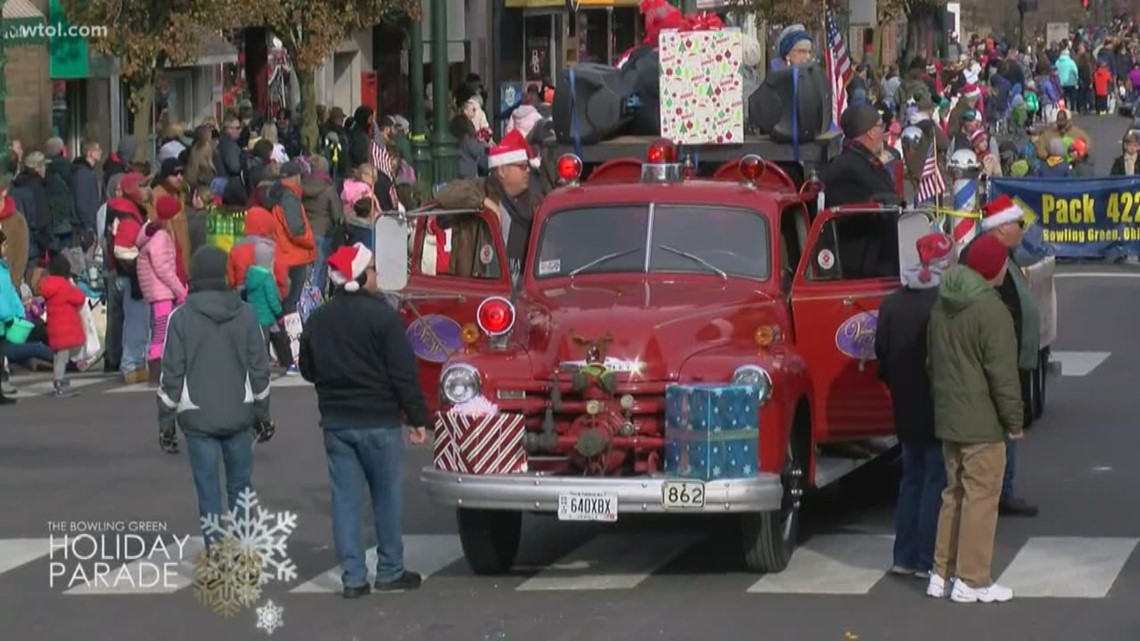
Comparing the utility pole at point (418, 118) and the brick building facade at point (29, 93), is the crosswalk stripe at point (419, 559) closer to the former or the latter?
the utility pole at point (418, 118)

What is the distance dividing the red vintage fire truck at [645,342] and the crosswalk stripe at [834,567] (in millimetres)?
140

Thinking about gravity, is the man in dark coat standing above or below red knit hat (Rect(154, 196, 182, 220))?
above

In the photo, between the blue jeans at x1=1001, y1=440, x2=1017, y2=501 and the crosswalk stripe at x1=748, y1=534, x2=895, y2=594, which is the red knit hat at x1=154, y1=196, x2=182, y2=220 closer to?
the crosswalk stripe at x1=748, y1=534, x2=895, y2=594

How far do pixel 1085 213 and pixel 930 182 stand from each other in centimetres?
1084

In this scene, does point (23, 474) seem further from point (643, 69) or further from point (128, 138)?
point (128, 138)

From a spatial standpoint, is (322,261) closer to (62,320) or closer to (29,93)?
(62,320)

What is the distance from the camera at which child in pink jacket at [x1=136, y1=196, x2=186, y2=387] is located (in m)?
21.6

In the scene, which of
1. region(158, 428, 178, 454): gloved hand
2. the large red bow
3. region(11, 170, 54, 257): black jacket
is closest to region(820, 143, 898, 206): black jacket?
the large red bow

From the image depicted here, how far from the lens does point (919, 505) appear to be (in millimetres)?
12438

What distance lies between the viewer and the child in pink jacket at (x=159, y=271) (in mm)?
21578

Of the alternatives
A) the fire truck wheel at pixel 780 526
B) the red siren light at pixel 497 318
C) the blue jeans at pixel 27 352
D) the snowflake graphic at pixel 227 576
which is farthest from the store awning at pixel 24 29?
the fire truck wheel at pixel 780 526

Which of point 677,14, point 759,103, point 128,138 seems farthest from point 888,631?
point 128,138

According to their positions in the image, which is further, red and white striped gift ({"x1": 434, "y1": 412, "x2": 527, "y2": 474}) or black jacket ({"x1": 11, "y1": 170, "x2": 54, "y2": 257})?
black jacket ({"x1": 11, "y1": 170, "x2": 54, "y2": 257})

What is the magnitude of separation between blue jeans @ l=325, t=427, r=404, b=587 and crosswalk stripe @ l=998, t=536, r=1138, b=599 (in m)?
3.15
